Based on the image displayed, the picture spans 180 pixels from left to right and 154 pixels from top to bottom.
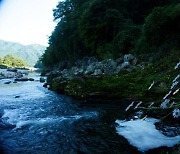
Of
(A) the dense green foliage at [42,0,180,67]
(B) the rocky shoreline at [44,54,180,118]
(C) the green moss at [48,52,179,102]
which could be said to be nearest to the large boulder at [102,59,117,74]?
(B) the rocky shoreline at [44,54,180,118]

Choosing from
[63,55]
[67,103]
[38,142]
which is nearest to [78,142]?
[38,142]

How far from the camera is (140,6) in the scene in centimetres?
3441

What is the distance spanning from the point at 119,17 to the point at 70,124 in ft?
74.0

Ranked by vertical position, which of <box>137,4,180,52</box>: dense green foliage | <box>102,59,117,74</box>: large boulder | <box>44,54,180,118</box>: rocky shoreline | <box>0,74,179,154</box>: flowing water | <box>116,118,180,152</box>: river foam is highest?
<box>137,4,180,52</box>: dense green foliage

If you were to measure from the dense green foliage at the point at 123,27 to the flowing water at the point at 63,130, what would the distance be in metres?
10.3

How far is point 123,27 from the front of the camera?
91.5 feet

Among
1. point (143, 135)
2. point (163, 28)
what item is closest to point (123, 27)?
point (163, 28)

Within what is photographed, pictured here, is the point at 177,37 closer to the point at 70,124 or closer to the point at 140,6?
the point at 70,124

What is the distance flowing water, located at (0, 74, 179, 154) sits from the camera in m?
6.60

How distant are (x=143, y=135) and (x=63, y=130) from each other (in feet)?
9.66

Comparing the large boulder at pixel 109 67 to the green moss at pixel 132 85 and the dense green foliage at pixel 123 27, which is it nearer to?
the dense green foliage at pixel 123 27

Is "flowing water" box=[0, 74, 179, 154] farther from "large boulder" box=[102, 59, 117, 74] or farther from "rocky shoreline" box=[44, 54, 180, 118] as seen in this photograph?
"large boulder" box=[102, 59, 117, 74]

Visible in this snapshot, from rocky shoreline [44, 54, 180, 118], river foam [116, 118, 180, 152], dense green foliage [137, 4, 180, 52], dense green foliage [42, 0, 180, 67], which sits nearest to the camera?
river foam [116, 118, 180, 152]

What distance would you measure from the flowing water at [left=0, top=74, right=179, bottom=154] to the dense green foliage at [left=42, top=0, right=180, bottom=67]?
10.3 m
